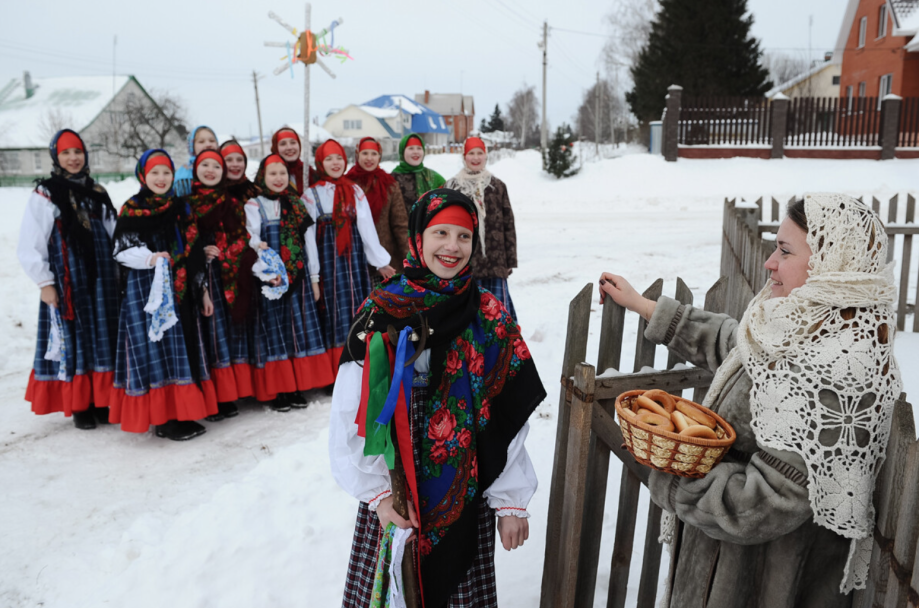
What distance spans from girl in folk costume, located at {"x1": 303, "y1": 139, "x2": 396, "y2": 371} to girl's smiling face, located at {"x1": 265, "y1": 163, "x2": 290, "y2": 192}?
14.4 inches

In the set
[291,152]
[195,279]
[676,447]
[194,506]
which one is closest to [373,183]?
[291,152]

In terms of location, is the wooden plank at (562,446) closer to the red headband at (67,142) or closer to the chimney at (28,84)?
the red headband at (67,142)

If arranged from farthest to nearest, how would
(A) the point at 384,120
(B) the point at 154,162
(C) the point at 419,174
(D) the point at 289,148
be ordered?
(A) the point at 384,120 → (C) the point at 419,174 → (D) the point at 289,148 → (B) the point at 154,162

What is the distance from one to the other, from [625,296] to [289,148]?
416 cm

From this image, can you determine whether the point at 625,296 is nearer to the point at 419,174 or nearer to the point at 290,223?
the point at 290,223

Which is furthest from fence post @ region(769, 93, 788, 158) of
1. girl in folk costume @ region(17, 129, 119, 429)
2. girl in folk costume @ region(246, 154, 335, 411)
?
girl in folk costume @ region(17, 129, 119, 429)

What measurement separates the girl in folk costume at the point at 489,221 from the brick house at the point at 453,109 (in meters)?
69.1

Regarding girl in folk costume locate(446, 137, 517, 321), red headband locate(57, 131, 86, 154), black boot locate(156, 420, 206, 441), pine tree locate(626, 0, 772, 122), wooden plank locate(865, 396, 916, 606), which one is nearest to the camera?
wooden plank locate(865, 396, 916, 606)

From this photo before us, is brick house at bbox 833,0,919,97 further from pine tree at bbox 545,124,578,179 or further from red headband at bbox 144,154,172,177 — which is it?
red headband at bbox 144,154,172,177

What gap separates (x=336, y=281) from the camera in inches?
Result: 212

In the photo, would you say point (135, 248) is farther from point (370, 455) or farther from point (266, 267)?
point (370, 455)

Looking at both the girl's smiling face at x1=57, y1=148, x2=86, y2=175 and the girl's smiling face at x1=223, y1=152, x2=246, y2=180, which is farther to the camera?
the girl's smiling face at x1=223, y1=152, x2=246, y2=180

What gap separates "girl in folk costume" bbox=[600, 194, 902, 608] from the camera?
1342 mm

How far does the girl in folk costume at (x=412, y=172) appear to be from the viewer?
6.00m
